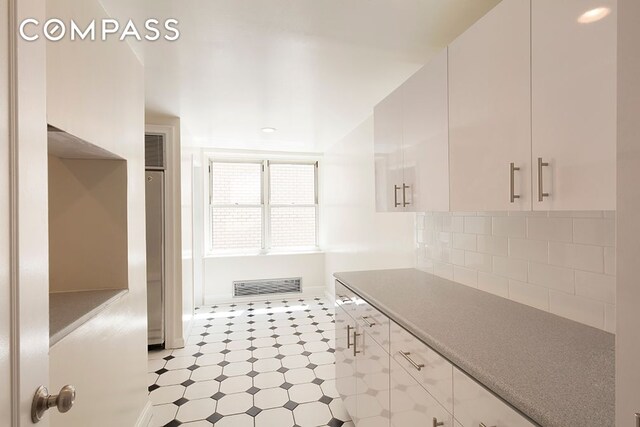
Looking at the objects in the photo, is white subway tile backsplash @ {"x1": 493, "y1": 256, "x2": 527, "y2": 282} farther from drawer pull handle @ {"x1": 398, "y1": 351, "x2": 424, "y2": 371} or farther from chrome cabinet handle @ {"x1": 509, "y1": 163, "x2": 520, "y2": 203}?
drawer pull handle @ {"x1": 398, "y1": 351, "x2": 424, "y2": 371}

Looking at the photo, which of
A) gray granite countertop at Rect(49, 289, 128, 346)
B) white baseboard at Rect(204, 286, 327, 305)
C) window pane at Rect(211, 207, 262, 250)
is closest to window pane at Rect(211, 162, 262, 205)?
window pane at Rect(211, 207, 262, 250)

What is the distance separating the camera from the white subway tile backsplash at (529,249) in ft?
4.83

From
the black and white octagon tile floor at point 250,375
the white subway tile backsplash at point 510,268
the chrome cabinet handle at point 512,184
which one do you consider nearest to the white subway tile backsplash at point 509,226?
the white subway tile backsplash at point 510,268

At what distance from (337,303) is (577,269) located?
140 centimetres

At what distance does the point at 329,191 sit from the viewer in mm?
5055

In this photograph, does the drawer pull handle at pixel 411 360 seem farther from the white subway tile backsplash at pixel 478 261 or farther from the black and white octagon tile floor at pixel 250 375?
the black and white octagon tile floor at pixel 250 375

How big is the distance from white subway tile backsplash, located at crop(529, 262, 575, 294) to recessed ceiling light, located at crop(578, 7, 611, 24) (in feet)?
3.15

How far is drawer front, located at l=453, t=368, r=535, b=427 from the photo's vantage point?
0.86 meters

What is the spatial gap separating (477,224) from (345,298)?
37.2 inches

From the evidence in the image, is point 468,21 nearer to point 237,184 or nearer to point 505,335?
point 505,335

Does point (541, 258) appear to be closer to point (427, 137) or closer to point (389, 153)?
point (427, 137)

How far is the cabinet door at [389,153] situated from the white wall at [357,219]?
1.53ft

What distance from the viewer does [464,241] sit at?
2.00 m

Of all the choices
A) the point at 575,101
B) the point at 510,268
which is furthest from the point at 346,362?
the point at 575,101
